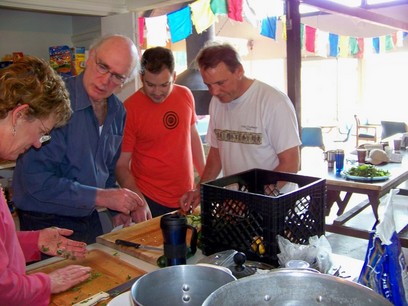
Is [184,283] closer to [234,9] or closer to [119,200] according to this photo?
[119,200]

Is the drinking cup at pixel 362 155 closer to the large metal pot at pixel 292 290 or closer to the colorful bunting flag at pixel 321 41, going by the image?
the large metal pot at pixel 292 290

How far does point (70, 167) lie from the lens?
1820 millimetres

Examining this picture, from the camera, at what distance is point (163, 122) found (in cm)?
253

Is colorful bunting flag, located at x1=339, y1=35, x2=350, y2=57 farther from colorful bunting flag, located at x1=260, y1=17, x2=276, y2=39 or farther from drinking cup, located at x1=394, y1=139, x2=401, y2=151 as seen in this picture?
drinking cup, located at x1=394, y1=139, x2=401, y2=151

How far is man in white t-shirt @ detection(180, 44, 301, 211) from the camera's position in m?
1.97

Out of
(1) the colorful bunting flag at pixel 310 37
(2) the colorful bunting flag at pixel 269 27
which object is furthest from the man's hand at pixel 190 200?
(1) the colorful bunting flag at pixel 310 37

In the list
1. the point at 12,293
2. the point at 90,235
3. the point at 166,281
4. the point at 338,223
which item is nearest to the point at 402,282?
the point at 166,281

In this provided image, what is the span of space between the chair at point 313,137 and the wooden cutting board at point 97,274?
637 cm

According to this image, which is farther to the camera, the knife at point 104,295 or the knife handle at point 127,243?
the knife handle at point 127,243

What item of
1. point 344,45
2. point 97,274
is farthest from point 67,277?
point 344,45

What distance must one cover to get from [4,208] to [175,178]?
153 centimetres

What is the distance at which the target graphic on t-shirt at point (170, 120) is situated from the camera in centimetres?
254

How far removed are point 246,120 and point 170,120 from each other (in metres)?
0.62

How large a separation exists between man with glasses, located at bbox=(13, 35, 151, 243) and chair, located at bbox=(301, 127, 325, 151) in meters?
5.96
